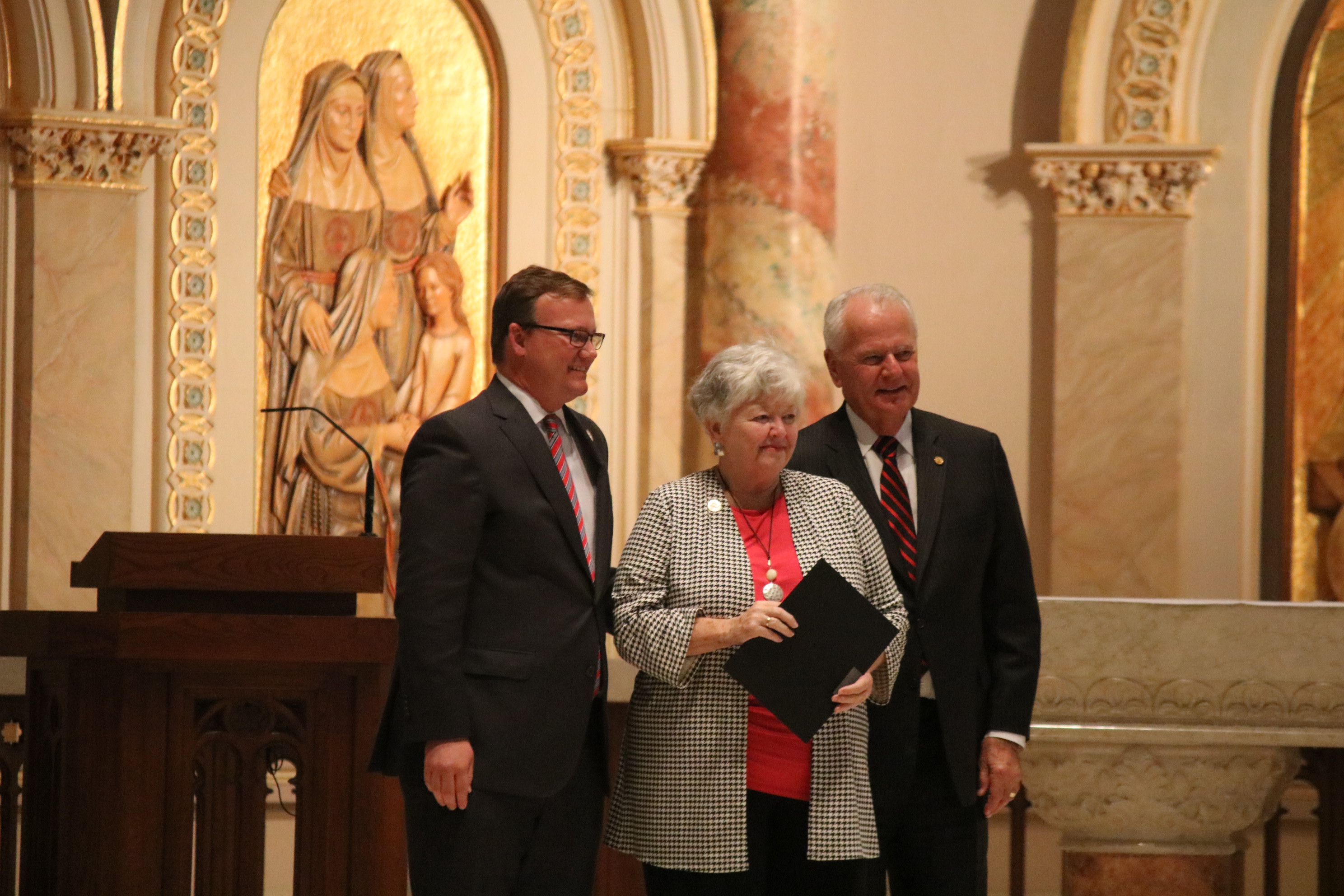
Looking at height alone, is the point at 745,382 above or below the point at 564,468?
above

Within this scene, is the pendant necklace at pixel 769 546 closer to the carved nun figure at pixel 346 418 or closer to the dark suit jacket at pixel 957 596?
the dark suit jacket at pixel 957 596

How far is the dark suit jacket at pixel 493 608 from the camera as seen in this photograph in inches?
108

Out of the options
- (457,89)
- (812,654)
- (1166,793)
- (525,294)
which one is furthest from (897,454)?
(457,89)

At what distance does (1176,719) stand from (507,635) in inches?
76.1

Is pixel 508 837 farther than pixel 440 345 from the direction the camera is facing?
No

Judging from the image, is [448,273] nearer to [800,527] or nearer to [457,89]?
[457,89]

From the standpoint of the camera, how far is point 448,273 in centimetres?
719

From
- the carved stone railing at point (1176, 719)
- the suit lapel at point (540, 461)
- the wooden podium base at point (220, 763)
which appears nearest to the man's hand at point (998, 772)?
the suit lapel at point (540, 461)

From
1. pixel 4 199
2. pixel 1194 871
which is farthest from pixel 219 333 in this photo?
pixel 1194 871

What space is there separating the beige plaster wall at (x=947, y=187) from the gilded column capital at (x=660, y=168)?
79 centimetres

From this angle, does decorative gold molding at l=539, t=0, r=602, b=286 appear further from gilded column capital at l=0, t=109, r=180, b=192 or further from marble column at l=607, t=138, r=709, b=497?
gilded column capital at l=0, t=109, r=180, b=192

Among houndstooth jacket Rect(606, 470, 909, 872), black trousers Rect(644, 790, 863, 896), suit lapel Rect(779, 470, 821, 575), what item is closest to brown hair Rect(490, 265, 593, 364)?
houndstooth jacket Rect(606, 470, 909, 872)

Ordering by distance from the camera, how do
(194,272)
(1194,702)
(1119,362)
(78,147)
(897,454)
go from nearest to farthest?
(897,454) < (1194,702) < (78,147) < (194,272) < (1119,362)

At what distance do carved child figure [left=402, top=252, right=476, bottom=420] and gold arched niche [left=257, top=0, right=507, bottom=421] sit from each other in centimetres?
6
